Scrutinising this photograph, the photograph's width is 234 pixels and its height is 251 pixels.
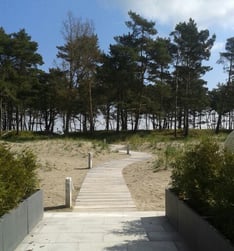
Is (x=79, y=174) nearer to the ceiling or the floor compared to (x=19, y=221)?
nearer to the floor

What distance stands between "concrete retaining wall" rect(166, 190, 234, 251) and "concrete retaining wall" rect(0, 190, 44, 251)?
7.79 ft

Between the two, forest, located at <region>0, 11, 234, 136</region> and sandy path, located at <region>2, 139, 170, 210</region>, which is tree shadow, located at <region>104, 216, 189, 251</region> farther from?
forest, located at <region>0, 11, 234, 136</region>

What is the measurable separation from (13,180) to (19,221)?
64cm

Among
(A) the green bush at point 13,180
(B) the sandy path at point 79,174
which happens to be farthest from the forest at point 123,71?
(A) the green bush at point 13,180

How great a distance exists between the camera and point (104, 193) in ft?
44.6

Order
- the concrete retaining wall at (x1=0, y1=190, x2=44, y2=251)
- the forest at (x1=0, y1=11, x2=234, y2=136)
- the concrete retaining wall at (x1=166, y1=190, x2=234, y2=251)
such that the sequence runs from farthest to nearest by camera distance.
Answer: the forest at (x1=0, y1=11, x2=234, y2=136)
the concrete retaining wall at (x1=0, y1=190, x2=44, y2=251)
the concrete retaining wall at (x1=166, y1=190, x2=234, y2=251)

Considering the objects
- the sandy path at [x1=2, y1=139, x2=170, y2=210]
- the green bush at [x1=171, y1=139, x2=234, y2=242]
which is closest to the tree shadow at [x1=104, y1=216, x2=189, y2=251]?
the green bush at [x1=171, y1=139, x2=234, y2=242]

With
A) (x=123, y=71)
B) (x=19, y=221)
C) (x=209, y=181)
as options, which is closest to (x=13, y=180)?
(x=19, y=221)

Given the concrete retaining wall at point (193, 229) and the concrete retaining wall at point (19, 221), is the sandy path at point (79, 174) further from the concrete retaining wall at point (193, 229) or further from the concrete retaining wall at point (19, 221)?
the concrete retaining wall at point (19, 221)

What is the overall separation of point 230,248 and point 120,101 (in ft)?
145

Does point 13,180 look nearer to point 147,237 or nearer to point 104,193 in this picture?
point 147,237

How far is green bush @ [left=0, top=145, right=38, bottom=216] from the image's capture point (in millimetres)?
5639

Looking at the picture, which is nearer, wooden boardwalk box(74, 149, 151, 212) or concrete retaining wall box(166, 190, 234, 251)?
concrete retaining wall box(166, 190, 234, 251)

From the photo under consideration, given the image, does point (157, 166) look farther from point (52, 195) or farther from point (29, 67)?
point (29, 67)
